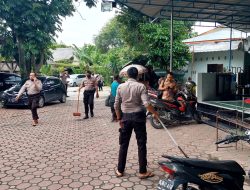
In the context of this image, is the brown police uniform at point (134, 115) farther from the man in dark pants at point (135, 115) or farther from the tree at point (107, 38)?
the tree at point (107, 38)

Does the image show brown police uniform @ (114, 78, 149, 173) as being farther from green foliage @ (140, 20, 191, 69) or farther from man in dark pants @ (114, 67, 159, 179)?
green foliage @ (140, 20, 191, 69)

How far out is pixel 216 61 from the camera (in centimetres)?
1773

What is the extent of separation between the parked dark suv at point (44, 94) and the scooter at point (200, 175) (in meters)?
11.4

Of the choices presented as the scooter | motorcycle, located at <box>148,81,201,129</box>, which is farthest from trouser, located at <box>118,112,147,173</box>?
motorcycle, located at <box>148,81,201,129</box>

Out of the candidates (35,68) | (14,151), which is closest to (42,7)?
(35,68)

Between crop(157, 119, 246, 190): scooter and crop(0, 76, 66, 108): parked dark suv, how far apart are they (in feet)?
37.3

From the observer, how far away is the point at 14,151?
20.4ft

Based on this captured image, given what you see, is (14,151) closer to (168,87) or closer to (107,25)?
(168,87)

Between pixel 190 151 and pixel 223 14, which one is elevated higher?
pixel 223 14

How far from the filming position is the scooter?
111 inches

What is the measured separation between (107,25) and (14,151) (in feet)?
177

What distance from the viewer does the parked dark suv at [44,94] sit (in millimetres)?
13125

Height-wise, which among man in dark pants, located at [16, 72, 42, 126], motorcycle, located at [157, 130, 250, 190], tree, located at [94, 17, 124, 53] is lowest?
motorcycle, located at [157, 130, 250, 190]

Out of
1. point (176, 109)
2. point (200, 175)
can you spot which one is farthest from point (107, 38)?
point (200, 175)
